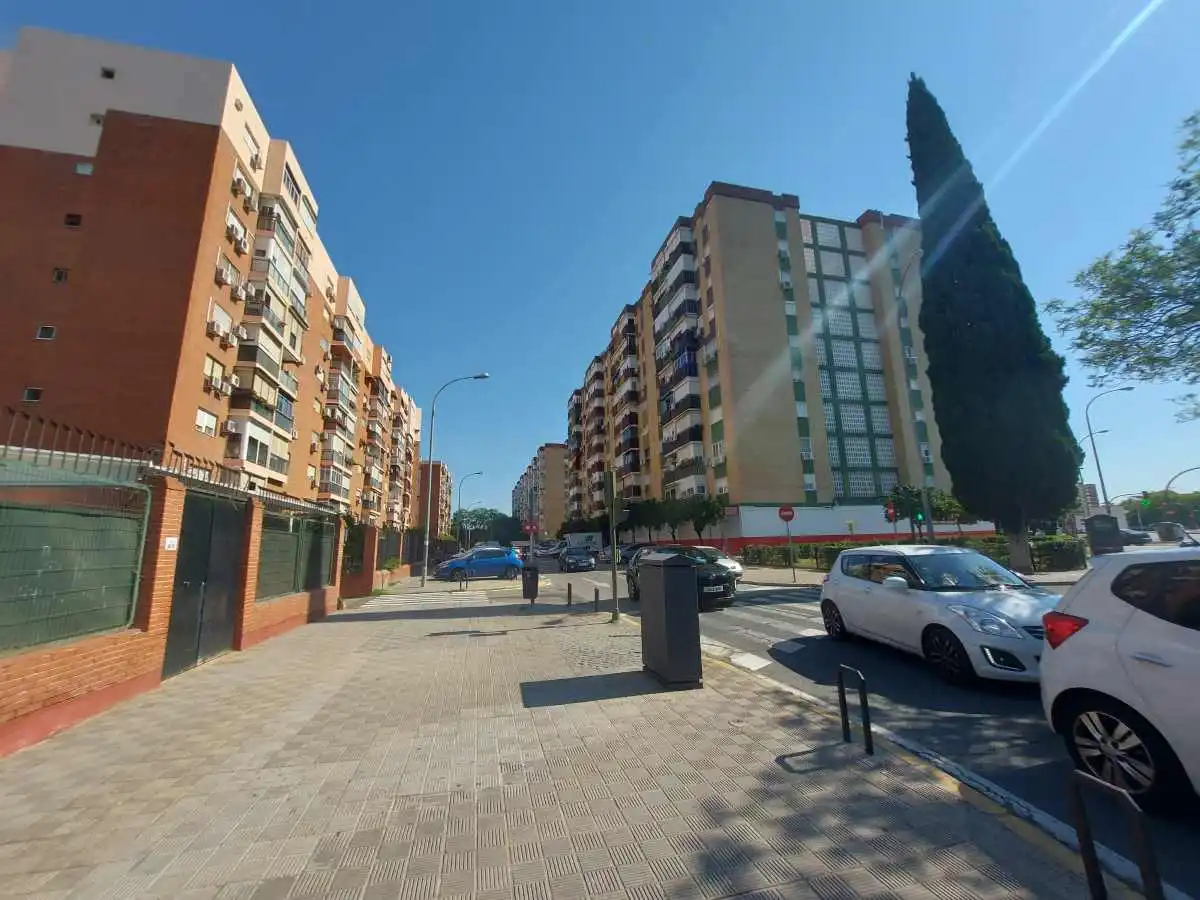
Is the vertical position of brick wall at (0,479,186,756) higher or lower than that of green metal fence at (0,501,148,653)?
lower

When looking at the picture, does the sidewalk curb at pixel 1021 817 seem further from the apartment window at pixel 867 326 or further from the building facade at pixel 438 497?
the building facade at pixel 438 497

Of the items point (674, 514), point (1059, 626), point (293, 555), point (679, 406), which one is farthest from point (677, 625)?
point (679, 406)

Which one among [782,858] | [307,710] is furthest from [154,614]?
[782,858]

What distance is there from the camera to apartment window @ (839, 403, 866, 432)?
4556 centimetres

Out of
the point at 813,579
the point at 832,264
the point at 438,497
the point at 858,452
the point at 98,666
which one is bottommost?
the point at 813,579

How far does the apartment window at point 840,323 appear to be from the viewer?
47531mm

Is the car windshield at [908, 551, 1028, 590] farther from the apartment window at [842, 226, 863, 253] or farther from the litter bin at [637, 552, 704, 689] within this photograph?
the apartment window at [842, 226, 863, 253]

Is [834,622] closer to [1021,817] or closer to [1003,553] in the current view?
[1021,817]

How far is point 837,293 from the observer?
48.5 meters

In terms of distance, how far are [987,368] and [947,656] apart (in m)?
22.2

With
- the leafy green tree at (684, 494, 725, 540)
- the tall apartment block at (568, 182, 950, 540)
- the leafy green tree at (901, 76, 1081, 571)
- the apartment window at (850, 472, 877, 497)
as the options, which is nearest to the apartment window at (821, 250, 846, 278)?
the tall apartment block at (568, 182, 950, 540)

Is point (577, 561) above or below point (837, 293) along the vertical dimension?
below

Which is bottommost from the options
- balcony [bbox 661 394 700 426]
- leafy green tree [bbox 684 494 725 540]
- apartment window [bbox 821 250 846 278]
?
leafy green tree [bbox 684 494 725 540]

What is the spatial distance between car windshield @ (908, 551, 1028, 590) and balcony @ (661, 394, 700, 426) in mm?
41486
